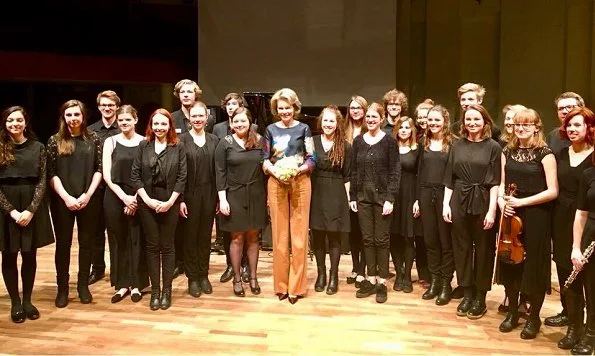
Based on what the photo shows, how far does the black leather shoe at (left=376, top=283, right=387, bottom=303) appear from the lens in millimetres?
4227

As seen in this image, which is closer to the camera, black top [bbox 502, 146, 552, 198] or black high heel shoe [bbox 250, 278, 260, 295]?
black top [bbox 502, 146, 552, 198]

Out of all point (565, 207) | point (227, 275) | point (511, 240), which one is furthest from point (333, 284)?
point (565, 207)

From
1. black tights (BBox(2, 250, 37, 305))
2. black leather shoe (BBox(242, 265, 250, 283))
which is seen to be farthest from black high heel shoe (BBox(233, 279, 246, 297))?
black tights (BBox(2, 250, 37, 305))

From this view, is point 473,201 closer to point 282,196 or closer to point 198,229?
point 282,196

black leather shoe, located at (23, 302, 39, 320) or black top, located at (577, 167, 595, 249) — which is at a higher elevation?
black top, located at (577, 167, 595, 249)

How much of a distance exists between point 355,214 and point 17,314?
250 centimetres

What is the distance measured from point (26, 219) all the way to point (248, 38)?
456 cm

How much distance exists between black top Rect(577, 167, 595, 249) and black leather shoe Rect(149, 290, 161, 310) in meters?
2.78

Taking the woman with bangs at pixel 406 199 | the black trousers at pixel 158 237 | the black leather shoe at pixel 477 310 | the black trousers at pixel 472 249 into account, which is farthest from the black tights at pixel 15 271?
the black leather shoe at pixel 477 310

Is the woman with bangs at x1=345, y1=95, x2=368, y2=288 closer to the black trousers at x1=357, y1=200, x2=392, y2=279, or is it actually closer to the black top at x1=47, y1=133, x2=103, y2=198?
the black trousers at x1=357, y1=200, x2=392, y2=279

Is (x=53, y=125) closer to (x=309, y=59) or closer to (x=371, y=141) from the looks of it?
(x=309, y=59)

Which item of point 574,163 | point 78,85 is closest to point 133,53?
point 78,85

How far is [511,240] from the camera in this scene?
345cm

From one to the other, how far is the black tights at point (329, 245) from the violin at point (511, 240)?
128 cm
